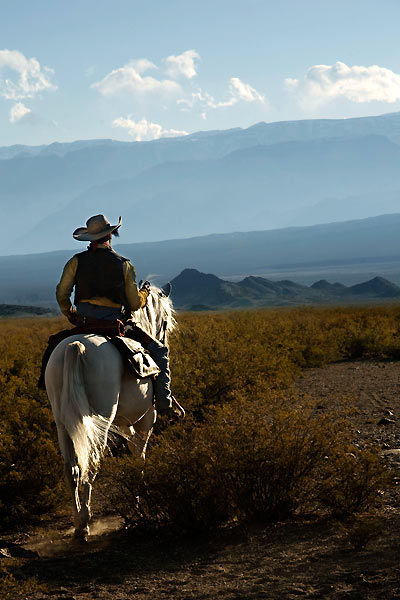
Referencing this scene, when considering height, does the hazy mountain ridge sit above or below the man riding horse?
below

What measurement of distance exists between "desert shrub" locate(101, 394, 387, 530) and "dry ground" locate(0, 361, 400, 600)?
6.4 inches

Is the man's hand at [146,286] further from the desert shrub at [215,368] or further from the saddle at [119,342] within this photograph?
the desert shrub at [215,368]

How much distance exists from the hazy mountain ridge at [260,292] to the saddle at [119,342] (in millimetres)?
59697

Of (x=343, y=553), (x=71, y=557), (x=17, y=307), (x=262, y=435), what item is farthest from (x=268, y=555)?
(x=17, y=307)

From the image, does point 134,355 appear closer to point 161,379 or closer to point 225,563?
point 161,379

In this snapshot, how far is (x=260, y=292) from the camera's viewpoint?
250 ft

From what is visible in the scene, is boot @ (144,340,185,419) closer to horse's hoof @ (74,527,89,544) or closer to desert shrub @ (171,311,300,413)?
horse's hoof @ (74,527,89,544)

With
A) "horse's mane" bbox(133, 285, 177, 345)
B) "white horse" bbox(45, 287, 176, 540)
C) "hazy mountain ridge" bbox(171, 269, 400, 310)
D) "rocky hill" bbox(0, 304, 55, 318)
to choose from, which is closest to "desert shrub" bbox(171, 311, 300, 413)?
"horse's mane" bbox(133, 285, 177, 345)

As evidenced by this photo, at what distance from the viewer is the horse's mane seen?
7117 mm

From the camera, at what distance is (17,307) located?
6362cm

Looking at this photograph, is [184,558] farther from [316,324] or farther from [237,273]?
[237,273]

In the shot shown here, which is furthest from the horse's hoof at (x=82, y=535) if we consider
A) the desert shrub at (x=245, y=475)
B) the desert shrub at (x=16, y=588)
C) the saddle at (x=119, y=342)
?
the saddle at (x=119, y=342)

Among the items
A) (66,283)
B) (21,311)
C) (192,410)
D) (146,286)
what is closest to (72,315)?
(66,283)

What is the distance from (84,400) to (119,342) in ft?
1.92
